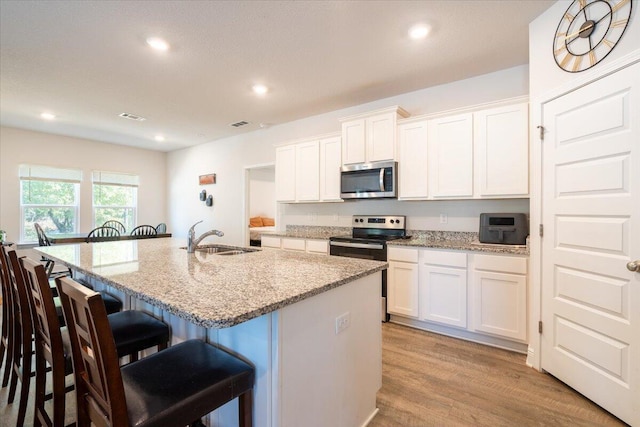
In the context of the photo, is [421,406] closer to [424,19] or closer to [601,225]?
[601,225]

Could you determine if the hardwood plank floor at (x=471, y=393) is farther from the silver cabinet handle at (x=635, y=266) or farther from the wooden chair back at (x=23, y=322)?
the wooden chair back at (x=23, y=322)

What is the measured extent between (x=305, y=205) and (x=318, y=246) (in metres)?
1.08

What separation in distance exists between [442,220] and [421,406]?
2056 mm

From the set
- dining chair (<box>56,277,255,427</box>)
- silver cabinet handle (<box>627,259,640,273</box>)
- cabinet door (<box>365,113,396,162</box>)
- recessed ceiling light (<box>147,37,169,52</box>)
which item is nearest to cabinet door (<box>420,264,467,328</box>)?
silver cabinet handle (<box>627,259,640,273</box>)

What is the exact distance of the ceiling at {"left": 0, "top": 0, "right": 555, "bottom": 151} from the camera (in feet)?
7.15

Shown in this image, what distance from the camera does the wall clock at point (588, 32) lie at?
175 cm

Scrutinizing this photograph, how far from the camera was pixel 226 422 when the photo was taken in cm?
133

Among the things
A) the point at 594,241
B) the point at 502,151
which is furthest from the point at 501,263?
the point at 502,151

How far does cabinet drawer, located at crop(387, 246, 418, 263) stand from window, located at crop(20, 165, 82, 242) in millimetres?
5928

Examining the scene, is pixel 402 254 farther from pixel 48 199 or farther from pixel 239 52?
pixel 48 199

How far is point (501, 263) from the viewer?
257 cm

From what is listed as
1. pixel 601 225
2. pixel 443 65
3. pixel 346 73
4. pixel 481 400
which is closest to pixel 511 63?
pixel 443 65

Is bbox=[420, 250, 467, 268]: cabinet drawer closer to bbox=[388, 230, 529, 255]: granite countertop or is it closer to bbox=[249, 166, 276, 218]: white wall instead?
bbox=[388, 230, 529, 255]: granite countertop

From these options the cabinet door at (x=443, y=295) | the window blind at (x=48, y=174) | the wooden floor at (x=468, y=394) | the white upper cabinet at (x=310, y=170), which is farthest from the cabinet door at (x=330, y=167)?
the window blind at (x=48, y=174)
